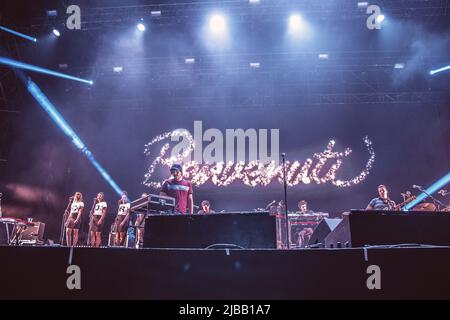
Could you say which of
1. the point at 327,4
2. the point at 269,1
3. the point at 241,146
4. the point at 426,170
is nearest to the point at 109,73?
the point at 241,146

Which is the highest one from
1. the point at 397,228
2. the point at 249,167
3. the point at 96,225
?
the point at 249,167

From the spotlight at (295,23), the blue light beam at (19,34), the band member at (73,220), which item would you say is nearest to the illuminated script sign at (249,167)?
the band member at (73,220)

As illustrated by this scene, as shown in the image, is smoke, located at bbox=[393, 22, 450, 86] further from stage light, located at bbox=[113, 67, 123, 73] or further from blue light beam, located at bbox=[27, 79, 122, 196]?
blue light beam, located at bbox=[27, 79, 122, 196]

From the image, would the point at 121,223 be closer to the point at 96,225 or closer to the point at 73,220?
the point at 96,225

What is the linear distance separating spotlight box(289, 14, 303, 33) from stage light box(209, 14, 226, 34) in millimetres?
1852

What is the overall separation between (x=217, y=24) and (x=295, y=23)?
2173 millimetres

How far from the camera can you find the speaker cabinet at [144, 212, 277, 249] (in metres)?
2.71

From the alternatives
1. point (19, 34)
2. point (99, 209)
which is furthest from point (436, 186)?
point (19, 34)

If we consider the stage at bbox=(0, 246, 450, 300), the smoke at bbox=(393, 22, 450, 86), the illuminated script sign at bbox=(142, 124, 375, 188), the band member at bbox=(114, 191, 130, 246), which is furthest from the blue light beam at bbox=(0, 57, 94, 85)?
the stage at bbox=(0, 246, 450, 300)

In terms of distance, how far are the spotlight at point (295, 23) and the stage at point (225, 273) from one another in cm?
936

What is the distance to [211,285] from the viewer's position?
2.12 meters

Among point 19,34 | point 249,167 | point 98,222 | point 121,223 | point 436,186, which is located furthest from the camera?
point 249,167

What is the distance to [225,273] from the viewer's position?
2.14m

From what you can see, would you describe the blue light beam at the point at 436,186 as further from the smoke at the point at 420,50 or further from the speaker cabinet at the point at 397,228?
the speaker cabinet at the point at 397,228
